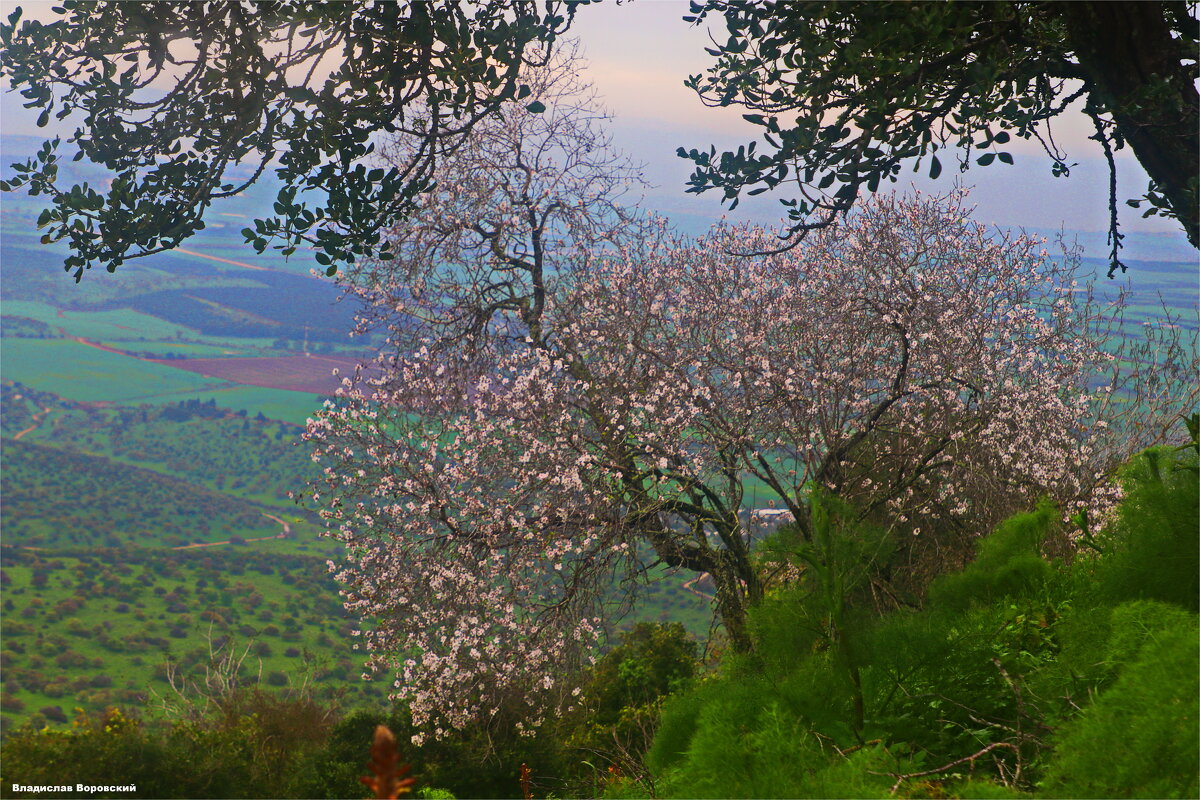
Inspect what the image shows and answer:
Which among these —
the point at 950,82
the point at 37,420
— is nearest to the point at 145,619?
the point at 37,420

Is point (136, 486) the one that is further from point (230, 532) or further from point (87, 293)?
point (87, 293)

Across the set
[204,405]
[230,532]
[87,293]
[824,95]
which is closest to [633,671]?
[824,95]

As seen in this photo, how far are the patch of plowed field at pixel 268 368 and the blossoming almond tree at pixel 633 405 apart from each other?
4348cm

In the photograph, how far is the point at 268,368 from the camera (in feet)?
185

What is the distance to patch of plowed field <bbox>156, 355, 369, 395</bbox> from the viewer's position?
5356cm

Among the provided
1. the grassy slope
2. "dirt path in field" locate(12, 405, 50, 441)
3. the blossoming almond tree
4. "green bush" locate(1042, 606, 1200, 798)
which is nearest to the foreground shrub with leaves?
"green bush" locate(1042, 606, 1200, 798)

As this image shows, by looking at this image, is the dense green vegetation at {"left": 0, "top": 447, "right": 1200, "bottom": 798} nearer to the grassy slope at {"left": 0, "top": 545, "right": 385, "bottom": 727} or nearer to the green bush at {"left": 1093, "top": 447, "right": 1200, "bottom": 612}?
the green bush at {"left": 1093, "top": 447, "right": 1200, "bottom": 612}

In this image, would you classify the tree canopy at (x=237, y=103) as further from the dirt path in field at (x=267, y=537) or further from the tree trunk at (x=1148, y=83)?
the dirt path in field at (x=267, y=537)

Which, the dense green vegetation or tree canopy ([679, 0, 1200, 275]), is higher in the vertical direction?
tree canopy ([679, 0, 1200, 275])

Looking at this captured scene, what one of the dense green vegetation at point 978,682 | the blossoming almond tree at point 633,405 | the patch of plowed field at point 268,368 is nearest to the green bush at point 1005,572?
the dense green vegetation at point 978,682

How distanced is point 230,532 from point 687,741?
1760 inches

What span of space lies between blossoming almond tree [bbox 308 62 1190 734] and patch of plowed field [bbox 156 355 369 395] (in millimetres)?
43480

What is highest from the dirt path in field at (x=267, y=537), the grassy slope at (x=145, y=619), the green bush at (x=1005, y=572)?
the green bush at (x=1005, y=572)

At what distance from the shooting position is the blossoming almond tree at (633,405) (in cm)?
771
